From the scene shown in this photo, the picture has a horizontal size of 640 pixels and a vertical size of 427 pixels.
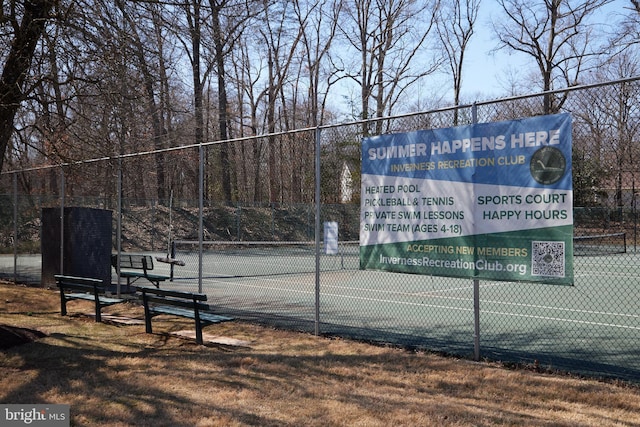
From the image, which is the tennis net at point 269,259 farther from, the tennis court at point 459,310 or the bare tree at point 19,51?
the bare tree at point 19,51

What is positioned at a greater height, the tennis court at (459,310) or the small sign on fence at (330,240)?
the small sign on fence at (330,240)

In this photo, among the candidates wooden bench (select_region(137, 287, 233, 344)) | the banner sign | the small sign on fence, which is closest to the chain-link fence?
the small sign on fence

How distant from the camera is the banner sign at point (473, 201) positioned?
20.9ft

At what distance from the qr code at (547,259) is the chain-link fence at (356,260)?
0.79 m

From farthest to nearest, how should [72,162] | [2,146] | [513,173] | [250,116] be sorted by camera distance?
[250,116] < [72,162] < [2,146] < [513,173]

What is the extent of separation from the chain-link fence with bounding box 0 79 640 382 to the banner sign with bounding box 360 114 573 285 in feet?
1.14

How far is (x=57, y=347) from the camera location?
773cm

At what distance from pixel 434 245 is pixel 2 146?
612cm

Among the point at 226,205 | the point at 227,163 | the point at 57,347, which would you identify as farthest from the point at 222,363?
the point at 227,163

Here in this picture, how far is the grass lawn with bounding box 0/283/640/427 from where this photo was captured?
517cm

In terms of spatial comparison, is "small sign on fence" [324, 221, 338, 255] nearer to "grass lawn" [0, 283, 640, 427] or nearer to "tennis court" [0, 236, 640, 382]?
"tennis court" [0, 236, 640, 382]

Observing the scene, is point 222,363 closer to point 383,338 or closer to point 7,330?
point 383,338

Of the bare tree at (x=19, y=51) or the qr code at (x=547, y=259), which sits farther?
the bare tree at (x=19, y=51)

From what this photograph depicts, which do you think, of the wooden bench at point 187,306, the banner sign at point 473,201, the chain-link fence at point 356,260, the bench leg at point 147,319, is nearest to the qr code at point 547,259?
the banner sign at point 473,201
